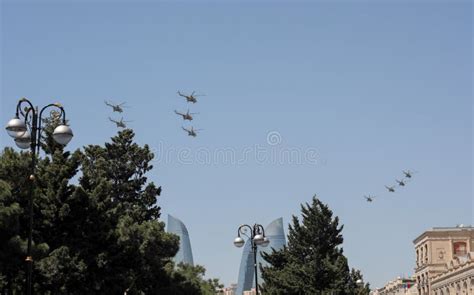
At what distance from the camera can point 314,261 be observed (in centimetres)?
7406

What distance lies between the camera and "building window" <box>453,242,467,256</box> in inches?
4983

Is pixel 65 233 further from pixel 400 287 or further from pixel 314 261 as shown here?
pixel 400 287

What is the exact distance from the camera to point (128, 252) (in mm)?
49219

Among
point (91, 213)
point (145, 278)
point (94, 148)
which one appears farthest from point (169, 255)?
point (91, 213)

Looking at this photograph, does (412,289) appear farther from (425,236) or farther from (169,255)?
(169,255)

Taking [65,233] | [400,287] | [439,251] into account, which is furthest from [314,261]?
[400,287]

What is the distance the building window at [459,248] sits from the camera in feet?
415

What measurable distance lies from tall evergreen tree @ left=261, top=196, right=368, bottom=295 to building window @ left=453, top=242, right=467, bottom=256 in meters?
55.0

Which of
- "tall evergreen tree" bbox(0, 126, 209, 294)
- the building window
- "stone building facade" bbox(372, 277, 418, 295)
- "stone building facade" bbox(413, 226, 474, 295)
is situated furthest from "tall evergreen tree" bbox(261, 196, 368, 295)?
"stone building facade" bbox(372, 277, 418, 295)

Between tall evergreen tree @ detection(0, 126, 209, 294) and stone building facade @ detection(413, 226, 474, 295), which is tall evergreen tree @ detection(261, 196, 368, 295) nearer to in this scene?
tall evergreen tree @ detection(0, 126, 209, 294)

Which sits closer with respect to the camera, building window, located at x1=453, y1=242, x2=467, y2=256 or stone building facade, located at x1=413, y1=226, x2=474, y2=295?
stone building facade, located at x1=413, y1=226, x2=474, y2=295

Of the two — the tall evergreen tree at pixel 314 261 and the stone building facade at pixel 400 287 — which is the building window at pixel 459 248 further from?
the tall evergreen tree at pixel 314 261

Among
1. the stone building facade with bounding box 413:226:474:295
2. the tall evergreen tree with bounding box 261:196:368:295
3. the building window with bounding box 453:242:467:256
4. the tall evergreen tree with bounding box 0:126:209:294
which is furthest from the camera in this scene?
the building window with bounding box 453:242:467:256

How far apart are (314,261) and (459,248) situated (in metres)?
61.1
